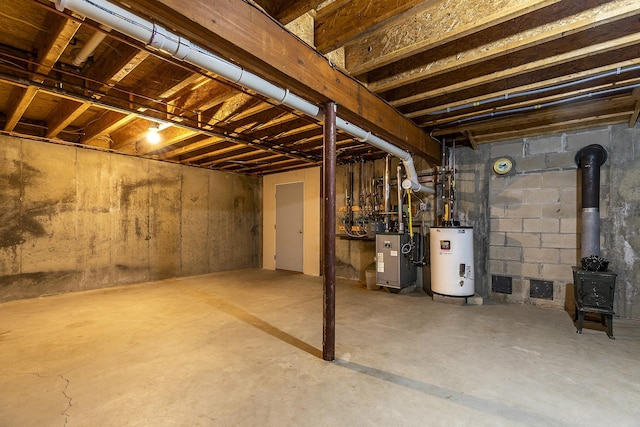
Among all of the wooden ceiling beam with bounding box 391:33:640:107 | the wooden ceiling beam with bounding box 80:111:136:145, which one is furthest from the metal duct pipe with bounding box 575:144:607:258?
the wooden ceiling beam with bounding box 80:111:136:145

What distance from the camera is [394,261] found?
4316 mm

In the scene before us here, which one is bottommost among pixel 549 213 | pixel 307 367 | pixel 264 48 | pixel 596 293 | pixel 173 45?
pixel 307 367

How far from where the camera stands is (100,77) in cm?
257

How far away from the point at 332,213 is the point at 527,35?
1854mm

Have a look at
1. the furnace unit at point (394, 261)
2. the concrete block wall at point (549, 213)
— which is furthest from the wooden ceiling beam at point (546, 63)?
the furnace unit at point (394, 261)

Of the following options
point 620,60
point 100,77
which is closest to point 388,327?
point 620,60

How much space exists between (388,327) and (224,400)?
5.76ft

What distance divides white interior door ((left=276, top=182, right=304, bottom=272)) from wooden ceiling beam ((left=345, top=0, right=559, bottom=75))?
3893 millimetres

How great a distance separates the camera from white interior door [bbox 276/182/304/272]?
20.4ft

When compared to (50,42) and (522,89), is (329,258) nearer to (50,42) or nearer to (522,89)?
(522,89)

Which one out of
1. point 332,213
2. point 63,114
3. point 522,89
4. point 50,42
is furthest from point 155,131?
A: point 522,89

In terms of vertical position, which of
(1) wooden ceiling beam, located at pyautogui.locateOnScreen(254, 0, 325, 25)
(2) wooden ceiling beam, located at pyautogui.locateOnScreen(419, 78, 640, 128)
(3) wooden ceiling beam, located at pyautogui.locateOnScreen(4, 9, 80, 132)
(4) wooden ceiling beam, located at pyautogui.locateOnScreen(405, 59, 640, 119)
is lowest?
(2) wooden ceiling beam, located at pyautogui.locateOnScreen(419, 78, 640, 128)

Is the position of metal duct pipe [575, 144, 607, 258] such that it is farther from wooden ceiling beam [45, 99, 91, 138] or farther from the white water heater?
wooden ceiling beam [45, 99, 91, 138]

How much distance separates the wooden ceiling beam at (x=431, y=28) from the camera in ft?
5.96
